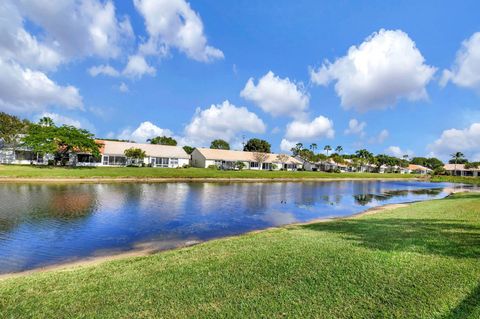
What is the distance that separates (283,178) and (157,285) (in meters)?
55.7

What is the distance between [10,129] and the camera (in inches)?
2060

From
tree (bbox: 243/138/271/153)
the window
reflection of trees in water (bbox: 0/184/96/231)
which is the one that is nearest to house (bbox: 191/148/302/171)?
the window

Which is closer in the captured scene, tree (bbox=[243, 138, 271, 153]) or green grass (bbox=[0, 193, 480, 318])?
green grass (bbox=[0, 193, 480, 318])

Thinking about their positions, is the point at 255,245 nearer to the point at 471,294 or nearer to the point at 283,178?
the point at 471,294

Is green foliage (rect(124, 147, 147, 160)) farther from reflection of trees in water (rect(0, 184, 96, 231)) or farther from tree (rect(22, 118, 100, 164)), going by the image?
reflection of trees in water (rect(0, 184, 96, 231))

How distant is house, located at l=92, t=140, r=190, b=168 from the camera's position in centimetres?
5697

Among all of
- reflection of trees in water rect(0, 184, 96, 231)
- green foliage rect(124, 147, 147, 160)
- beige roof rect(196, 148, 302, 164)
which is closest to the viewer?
reflection of trees in water rect(0, 184, 96, 231)

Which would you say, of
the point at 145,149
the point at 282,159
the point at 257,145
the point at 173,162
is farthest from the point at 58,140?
the point at 257,145

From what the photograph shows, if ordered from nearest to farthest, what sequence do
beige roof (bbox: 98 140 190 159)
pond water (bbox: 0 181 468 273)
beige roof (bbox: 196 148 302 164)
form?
1. pond water (bbox: 0 181 468 273)
2. beige roof (bbox: 98 140 190 159)
3. beige roof (bbox: 196 148 302 164)

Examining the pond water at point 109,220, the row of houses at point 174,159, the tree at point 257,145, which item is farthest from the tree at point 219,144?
the pond water at point 109,220

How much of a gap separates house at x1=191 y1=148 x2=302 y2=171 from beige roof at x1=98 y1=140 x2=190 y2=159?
593cm

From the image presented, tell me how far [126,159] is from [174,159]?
426 inches

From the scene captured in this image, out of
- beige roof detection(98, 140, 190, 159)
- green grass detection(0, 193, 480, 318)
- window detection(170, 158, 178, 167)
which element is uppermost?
beige roof detection(98, 140, 190, 159)

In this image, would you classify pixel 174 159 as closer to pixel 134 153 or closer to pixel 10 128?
pixel 134 153
